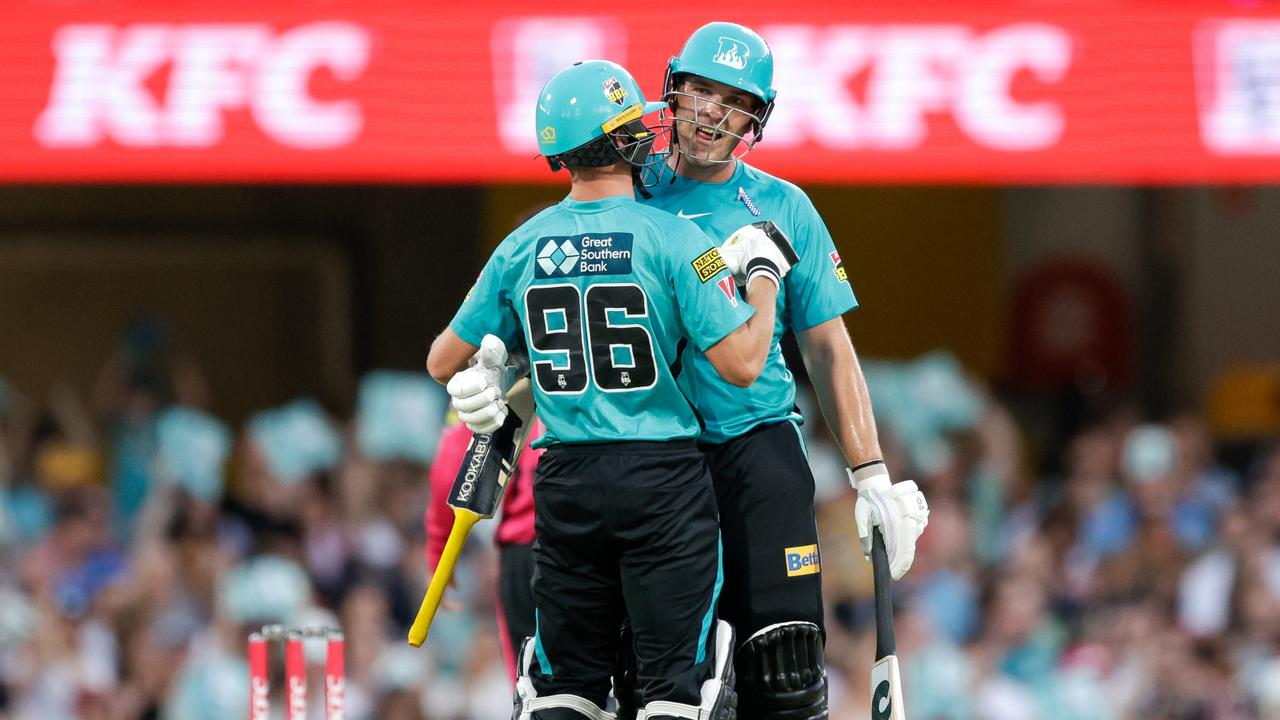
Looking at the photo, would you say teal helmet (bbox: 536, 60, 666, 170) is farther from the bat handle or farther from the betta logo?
the betta logo

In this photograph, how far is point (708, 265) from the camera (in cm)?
445

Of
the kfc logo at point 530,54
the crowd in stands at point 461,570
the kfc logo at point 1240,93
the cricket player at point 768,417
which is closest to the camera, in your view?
the cricket player at point 768,417

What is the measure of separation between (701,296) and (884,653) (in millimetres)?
1240

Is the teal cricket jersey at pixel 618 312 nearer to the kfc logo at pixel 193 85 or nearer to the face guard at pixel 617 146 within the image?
the face guard at pixel 617 146

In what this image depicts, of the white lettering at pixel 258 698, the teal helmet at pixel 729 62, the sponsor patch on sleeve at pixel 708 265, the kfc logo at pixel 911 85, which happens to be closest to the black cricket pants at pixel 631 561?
the sponsor patch on sleeve at pixel 708 265

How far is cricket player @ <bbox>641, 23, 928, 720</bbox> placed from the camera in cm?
483

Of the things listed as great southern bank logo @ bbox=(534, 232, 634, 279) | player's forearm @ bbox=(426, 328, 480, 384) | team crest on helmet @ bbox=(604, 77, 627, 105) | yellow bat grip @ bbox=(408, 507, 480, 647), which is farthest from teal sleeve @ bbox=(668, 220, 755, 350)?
yellow bat grip @ bbox=(408, 507, 480, 647)

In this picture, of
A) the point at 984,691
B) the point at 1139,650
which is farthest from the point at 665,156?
the point at 1139,650

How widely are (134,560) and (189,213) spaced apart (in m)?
5.25

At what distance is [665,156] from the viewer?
5051 mm

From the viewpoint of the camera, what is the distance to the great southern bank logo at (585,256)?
4.41m

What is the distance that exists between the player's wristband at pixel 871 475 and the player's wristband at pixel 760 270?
2.21 ft

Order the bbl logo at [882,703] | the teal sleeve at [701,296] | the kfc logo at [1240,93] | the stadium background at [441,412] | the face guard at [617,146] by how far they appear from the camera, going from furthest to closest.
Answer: the kfc logo at [1240,93]
the stadium background at [441,412]
the bbl logo at [882,703]
the face guard at [617,146]
the teal sleeve at [701,296]

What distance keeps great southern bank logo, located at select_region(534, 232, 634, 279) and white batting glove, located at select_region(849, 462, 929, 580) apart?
3.27ft
